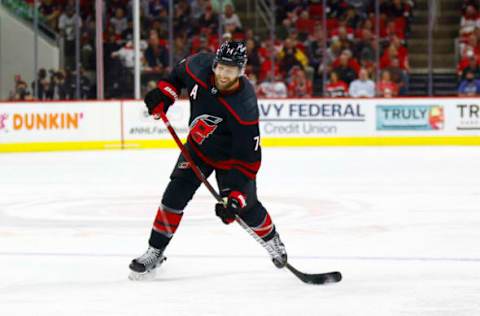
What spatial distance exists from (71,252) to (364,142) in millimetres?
9720

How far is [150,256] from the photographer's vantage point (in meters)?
4.84

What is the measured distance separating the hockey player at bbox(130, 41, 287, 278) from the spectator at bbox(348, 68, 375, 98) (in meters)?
10.7

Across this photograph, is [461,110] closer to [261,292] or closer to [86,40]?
[86,40]

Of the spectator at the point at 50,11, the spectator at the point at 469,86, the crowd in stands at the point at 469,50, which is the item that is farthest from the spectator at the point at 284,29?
the spectator at the point at 50,11

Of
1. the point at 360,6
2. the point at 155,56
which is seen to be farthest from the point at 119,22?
the point at 360,6

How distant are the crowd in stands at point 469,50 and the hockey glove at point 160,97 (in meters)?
11.5

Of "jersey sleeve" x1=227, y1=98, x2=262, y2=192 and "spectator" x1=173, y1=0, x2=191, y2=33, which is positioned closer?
"jersey sleeve" x1=227, y1=98, x2=262, y2=192

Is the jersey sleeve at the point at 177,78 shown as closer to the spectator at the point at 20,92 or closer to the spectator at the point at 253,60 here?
the spectator at the point at 20,92

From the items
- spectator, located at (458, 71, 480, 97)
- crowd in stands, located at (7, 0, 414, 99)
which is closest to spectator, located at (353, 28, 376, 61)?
crowd in stands, located at (7, 0, 414, 99)

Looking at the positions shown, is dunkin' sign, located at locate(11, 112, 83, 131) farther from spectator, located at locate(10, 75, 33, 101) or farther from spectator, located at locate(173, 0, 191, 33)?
spectator, located at locate(173, 0, 191, 33)

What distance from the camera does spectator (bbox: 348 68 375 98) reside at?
50.5 ft

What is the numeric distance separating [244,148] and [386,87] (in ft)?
37.6

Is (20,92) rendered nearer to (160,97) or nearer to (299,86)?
(299,86)

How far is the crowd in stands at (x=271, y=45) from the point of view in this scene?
16.0 meters
